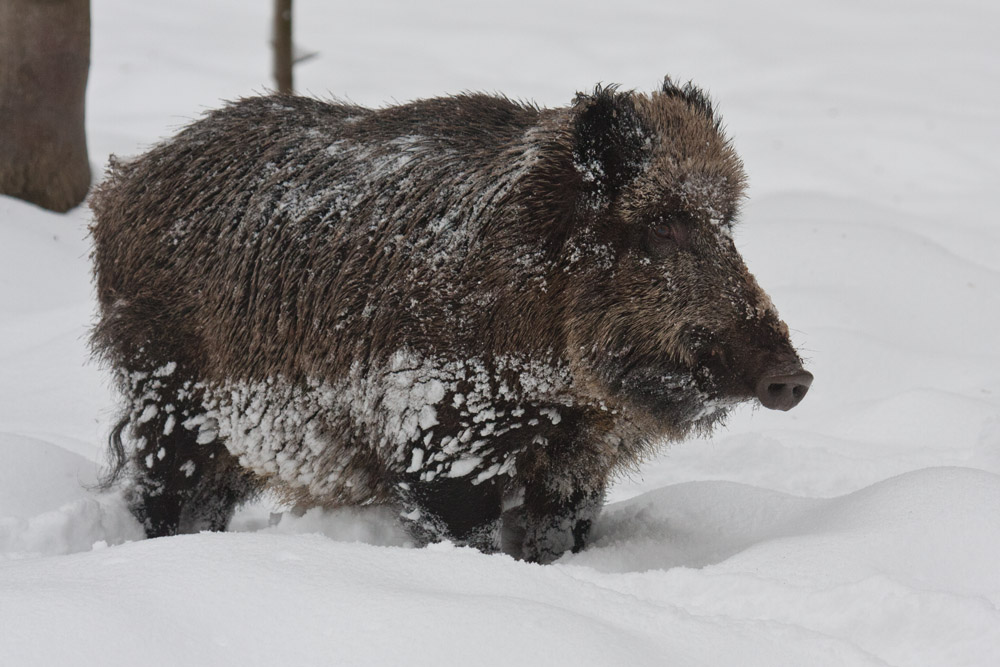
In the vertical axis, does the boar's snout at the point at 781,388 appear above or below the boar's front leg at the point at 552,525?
above

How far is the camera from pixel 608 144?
11.6 ft

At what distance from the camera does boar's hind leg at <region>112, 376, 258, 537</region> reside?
4023 mm

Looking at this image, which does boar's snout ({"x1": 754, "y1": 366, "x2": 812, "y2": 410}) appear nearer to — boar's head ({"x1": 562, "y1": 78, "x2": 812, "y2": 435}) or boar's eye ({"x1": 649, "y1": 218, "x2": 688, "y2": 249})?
boar's head ({"x1": 562, "y1": 78, "x2": 812, "y2": 435})

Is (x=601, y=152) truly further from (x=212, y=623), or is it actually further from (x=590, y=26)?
(x=590, y=26)

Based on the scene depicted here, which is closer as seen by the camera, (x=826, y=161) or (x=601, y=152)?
(x=601, y=152)

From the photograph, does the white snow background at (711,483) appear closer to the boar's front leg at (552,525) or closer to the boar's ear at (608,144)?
the boar's front leg at (552,525)

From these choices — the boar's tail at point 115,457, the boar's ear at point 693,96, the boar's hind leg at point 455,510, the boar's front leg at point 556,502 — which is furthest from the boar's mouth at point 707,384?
the boar's tail at point 115,457

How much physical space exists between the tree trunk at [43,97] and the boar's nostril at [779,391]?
235 inches

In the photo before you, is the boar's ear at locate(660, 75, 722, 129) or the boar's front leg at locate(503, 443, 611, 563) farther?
the boar's ear at locate(660, 75, 722, 129)

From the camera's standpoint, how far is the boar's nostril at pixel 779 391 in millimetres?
3250

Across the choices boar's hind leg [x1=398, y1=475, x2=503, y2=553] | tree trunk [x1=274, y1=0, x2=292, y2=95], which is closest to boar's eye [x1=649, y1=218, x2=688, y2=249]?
boar's hind leg [x1=398, y1=475, x2=503, y2=553]

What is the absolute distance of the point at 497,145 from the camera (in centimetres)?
379

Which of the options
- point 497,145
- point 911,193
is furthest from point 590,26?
point 497,145

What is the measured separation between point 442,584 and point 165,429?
1785mm
